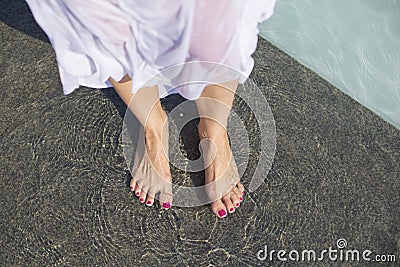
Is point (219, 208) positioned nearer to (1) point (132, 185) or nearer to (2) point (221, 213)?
(2) point (221, 213)

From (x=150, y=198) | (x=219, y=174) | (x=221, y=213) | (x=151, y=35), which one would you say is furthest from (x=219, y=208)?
(x=151, y=35)

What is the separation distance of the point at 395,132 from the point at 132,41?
1133mm

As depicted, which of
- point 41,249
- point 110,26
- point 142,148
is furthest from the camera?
point 142,148

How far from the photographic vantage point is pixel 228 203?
1.68 meters

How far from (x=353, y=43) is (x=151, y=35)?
98cm

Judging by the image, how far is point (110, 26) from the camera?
1.17m

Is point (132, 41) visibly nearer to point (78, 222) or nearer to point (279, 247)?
point (78, 222)

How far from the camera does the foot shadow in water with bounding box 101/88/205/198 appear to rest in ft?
5.78

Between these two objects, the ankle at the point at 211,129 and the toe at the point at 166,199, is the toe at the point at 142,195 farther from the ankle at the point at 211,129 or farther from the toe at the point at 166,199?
the ankle at the point at 211,129

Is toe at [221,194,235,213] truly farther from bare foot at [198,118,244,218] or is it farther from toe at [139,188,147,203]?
toe at [139,188,147,203]

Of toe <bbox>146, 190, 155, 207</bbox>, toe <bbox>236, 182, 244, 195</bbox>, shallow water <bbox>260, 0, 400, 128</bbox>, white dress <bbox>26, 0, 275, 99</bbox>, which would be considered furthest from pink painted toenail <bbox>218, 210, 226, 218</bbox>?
shallow water <bbox>260, 0, 400, 128</bbox>

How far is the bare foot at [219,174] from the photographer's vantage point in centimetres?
168

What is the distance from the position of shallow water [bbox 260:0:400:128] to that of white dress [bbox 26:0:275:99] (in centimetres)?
65

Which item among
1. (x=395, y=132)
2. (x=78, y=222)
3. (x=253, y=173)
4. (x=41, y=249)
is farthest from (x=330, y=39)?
(x=41, y=249)
